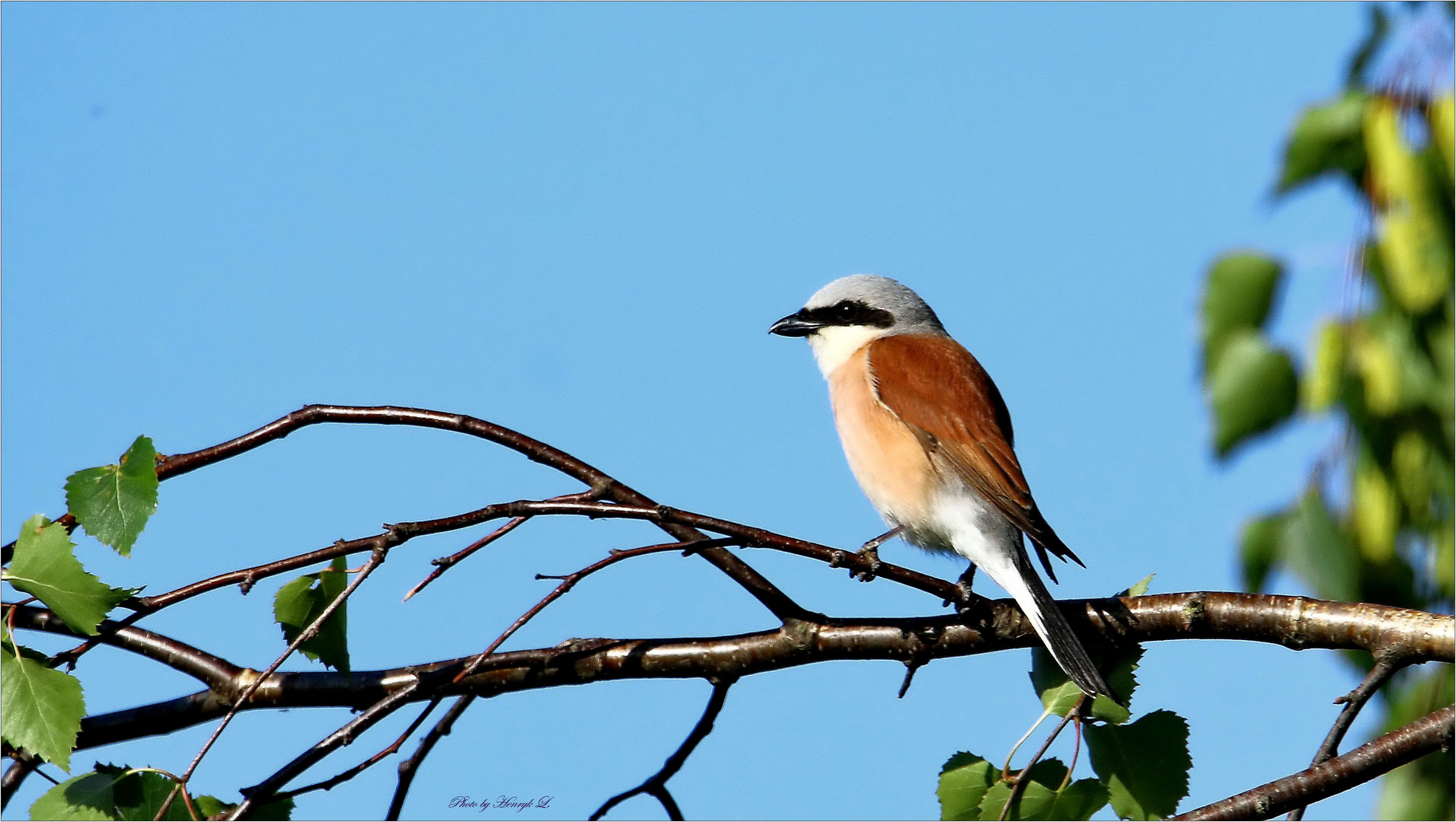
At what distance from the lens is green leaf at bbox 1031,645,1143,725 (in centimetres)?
224

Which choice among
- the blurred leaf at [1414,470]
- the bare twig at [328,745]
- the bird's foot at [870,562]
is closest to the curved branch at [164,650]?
the bare twig at [328,745]

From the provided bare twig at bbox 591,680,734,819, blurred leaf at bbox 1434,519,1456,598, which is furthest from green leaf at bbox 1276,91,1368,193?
bare twig at bbox 591,680,734,819

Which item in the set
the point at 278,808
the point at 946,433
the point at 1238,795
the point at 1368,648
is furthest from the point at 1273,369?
the point at 946,433

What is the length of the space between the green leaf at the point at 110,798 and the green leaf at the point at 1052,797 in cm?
147

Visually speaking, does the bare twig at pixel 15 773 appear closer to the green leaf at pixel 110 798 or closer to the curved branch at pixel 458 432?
the green leaf at pixel 110 798

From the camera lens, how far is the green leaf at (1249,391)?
1585mm

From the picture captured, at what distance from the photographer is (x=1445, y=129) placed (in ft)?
5.51

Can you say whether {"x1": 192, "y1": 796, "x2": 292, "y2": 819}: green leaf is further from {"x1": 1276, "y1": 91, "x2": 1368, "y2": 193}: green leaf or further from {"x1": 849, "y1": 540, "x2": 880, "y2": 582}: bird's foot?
{"x1": 1276, "y1": 91, "x2": 1368, "y2": 193}: green leaf

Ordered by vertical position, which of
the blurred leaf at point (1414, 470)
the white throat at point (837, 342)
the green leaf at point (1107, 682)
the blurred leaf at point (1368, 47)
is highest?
the white throat at point (837, 342)

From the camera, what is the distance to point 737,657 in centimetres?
249

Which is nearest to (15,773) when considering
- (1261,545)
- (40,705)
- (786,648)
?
(40,705)

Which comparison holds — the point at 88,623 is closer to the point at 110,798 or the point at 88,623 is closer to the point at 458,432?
the point at 110,798

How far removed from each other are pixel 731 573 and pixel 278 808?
3.20 feet

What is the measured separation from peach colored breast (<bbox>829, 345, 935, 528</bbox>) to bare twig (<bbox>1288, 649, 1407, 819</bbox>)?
1577 millimetres
